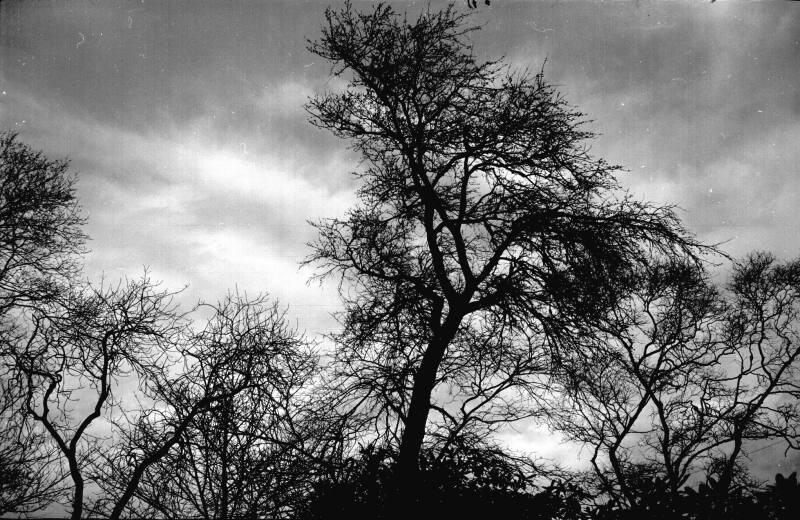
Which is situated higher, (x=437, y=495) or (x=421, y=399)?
(x=421, y=399)

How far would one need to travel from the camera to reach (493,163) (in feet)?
25.6

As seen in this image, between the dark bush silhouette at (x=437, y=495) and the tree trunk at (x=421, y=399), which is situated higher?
the tree trunk at (x=421, y=399)

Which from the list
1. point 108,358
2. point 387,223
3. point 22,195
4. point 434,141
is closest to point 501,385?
point 387,223

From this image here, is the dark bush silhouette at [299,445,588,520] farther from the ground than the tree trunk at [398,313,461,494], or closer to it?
closer to it

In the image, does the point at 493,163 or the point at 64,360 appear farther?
the point at 64,360

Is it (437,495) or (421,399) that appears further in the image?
(421,399)

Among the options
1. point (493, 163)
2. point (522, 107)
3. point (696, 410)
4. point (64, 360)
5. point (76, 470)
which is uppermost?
point (522, 107)

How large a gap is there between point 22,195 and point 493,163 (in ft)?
40.0

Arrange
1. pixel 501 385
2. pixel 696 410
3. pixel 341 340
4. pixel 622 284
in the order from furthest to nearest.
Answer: pixel 696 410
pixel 501 385
pixel 341 340
pixel 622 284

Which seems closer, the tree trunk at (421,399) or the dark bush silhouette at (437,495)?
the dark bush silhouette at (437,495)

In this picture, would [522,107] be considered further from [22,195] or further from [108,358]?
[22,195]

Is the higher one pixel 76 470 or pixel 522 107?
pixel 522 107

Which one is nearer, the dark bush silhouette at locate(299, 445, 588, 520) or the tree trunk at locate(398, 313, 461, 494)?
the dark bush silhouette at locate(299, 445, 588, 520)

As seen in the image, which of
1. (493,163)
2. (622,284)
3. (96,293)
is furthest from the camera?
(96,293)
